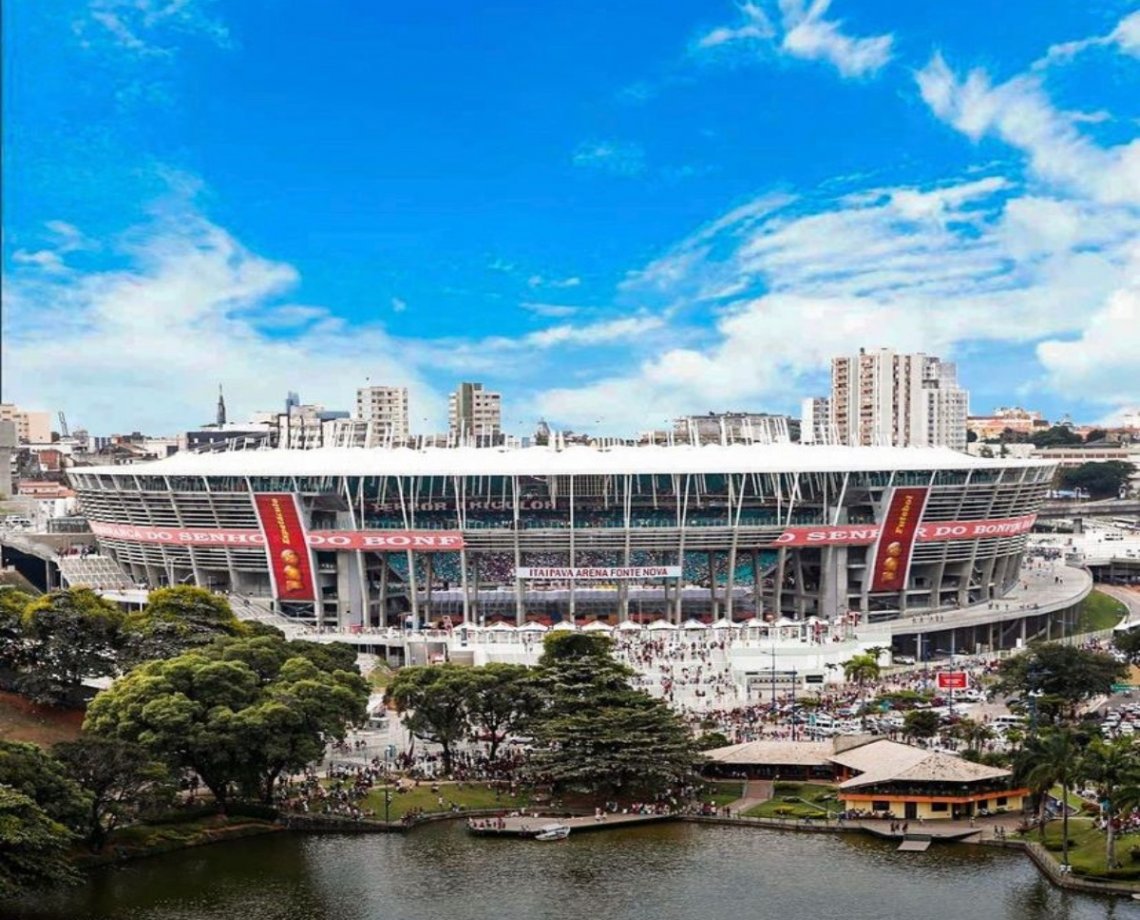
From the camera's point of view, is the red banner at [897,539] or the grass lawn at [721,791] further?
the red banner at [897,539]

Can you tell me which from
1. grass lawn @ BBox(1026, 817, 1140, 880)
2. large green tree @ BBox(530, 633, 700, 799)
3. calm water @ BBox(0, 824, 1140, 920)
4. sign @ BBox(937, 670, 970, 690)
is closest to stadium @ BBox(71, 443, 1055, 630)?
sign @ BBox(937, 670, 970, 690)

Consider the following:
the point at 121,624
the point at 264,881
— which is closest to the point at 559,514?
the point at 121,624

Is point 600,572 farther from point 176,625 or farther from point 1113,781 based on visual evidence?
point 1113,781

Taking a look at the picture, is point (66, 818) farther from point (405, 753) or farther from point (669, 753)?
point (669, 753)

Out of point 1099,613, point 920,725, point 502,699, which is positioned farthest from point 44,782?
point 1099,613

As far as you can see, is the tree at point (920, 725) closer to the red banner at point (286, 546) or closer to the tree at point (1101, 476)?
the red banner at point (286, 546)

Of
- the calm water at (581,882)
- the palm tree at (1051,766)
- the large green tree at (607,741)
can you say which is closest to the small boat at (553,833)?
the calm water at (581,882)
